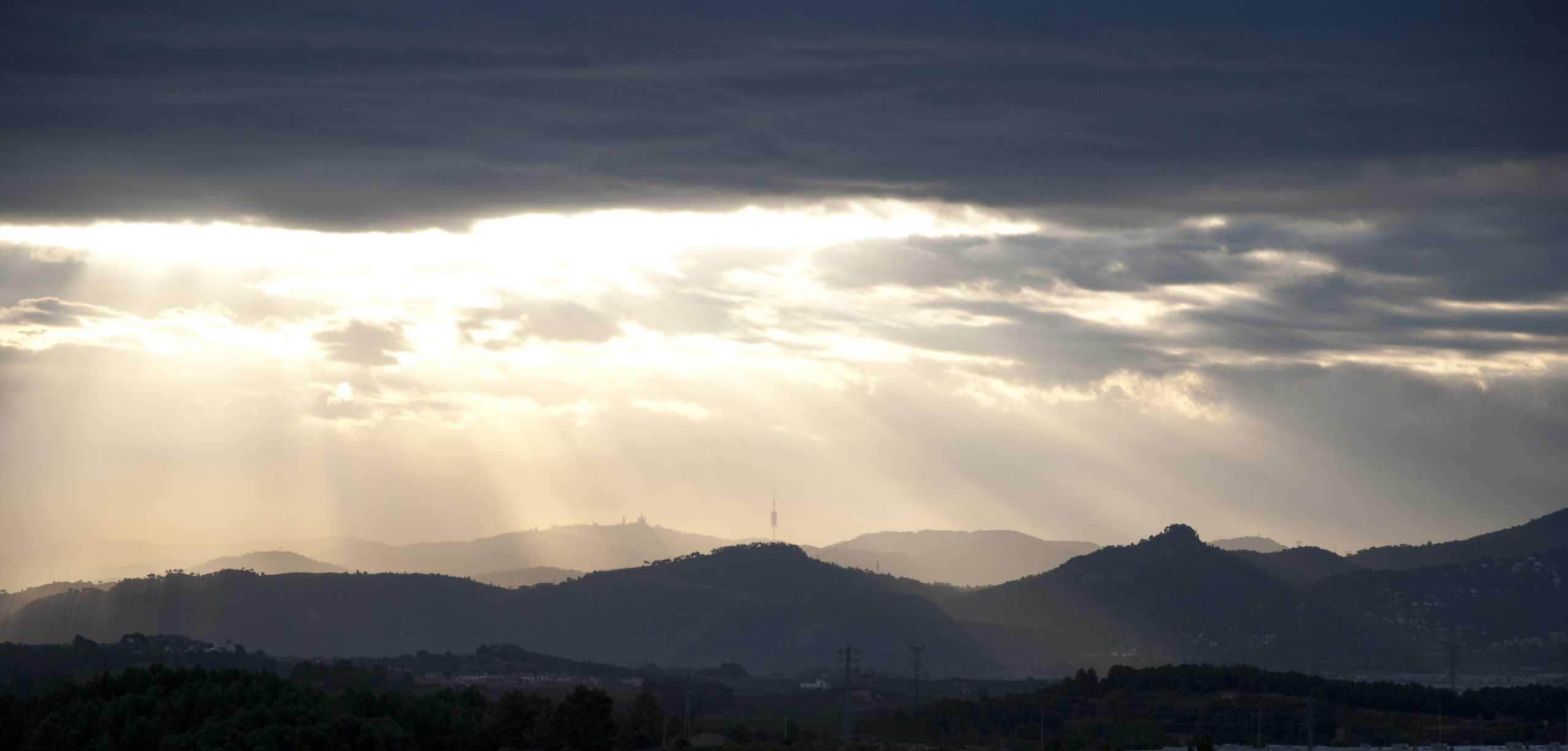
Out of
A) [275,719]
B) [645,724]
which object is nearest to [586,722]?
[645,724]

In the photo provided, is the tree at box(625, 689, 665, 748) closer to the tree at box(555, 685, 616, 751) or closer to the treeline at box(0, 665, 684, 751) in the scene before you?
the treeline at box(0, 665, 684, 751)

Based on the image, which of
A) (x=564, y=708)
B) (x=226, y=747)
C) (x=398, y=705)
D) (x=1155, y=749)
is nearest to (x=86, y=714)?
(x=226, y=747)

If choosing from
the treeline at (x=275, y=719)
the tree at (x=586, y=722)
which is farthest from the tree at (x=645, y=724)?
the tree at (x=586, y=722)

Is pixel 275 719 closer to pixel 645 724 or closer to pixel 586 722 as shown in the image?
pixel 586 722

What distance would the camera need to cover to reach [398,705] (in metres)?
162

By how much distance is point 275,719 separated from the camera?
5497 inches


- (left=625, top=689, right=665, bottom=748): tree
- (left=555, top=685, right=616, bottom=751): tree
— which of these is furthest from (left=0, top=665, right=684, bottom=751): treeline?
(left=625, top=689, right=665, bottom=748): tree

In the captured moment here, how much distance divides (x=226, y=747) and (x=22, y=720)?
32.8 meters

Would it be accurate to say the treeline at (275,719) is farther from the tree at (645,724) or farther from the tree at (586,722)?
the tree at (645,724)

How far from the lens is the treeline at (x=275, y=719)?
137000 mm

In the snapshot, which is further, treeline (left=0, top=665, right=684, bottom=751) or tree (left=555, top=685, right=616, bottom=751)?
tree (left=555, top=685, right=616, bottom=751)

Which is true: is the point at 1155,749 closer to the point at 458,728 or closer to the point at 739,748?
the point at 739,748

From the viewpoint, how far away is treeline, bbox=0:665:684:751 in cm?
13700

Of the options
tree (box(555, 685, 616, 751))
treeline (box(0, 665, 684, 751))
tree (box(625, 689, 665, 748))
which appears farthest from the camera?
tree (box(625, 689, 665, 748))
